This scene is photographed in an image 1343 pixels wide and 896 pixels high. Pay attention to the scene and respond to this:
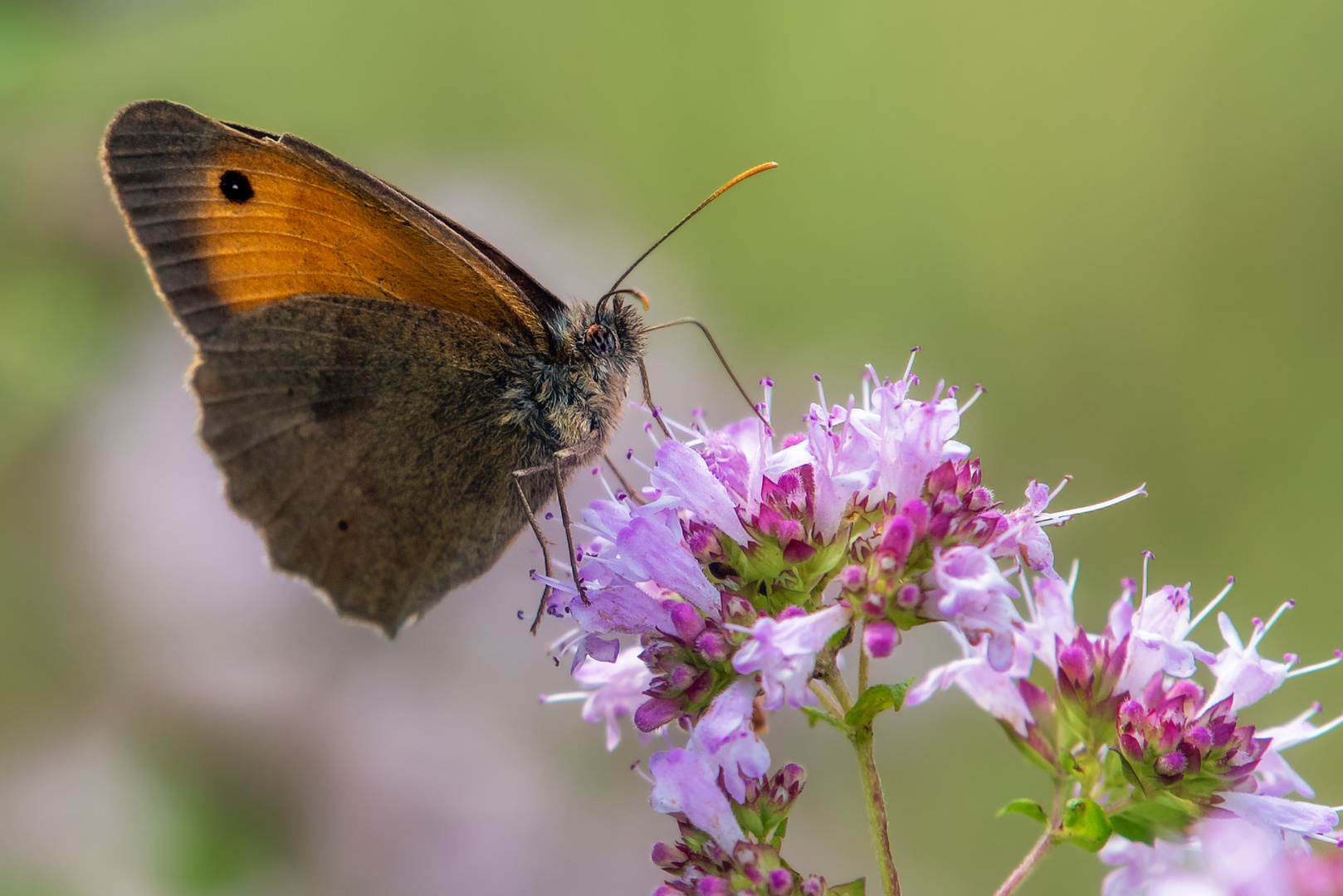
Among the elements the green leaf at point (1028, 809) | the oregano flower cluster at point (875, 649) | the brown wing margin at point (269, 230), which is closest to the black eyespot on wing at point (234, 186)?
the brown wing margin at point (269, 230)

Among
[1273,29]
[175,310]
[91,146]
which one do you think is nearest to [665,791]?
[175,310]

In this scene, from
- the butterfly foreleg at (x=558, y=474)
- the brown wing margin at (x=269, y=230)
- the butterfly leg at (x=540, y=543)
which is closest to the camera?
the butterfly leg at (x=540, y=543)

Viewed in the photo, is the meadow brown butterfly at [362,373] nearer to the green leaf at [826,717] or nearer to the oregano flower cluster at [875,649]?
the oregano flower cluster at [875,649]

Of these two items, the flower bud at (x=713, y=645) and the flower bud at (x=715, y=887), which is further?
the flower bud at (x=713, y=645)

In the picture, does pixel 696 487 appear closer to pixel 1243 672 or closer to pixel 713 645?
pixel 713 645

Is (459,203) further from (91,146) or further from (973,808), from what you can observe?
(973,808)

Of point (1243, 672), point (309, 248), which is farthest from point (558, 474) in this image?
point (1243, 672)

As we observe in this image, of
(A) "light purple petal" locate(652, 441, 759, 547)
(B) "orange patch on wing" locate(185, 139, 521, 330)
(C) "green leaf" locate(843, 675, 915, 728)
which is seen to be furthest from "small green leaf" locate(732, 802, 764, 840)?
(B) "orange patch on wing" locate(185, 139, 521, 330)

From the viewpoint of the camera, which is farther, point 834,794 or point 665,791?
point 834,794
